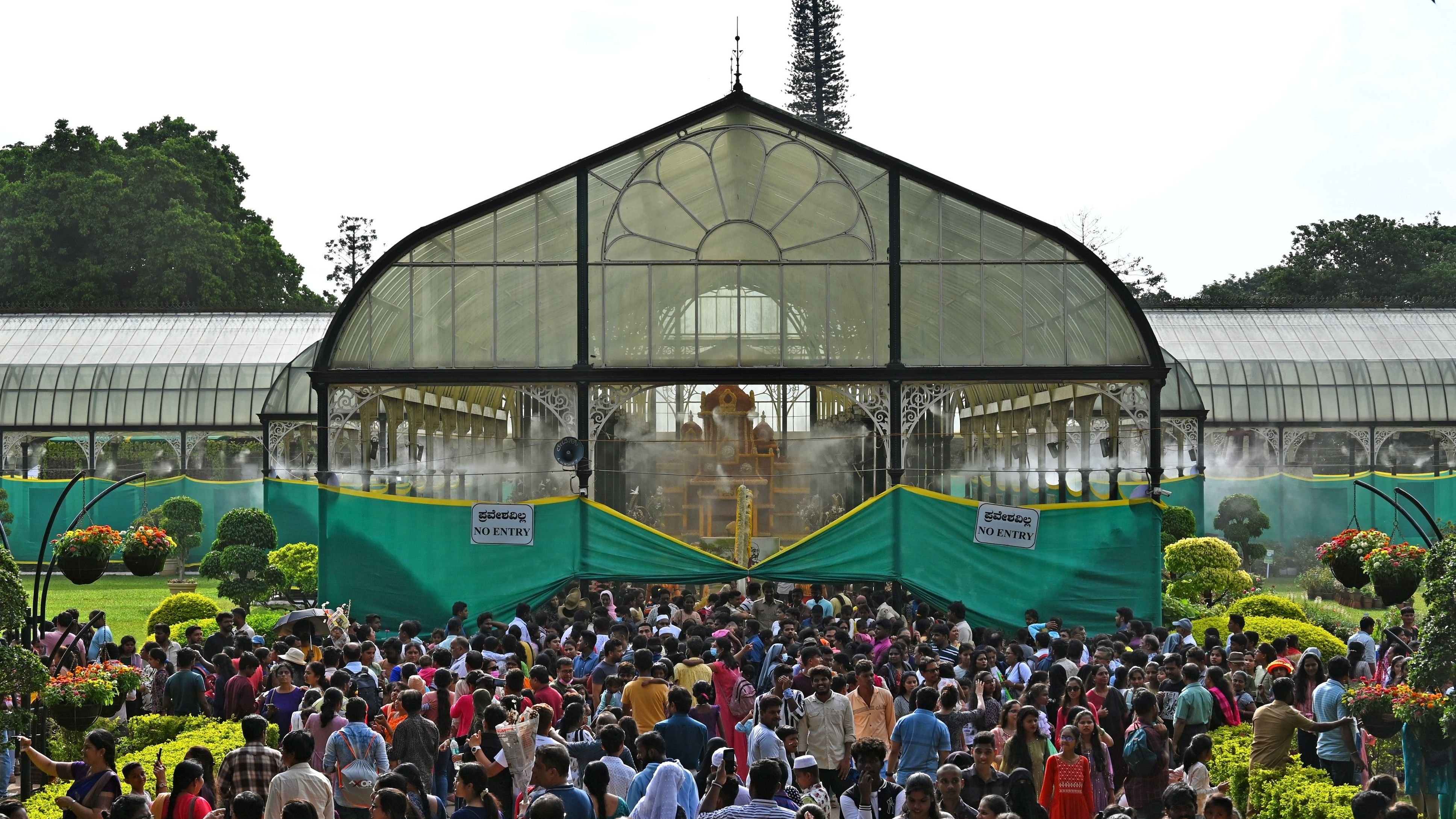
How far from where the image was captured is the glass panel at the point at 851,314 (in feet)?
76.0

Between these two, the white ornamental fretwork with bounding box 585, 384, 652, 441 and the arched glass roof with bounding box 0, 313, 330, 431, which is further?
the arched glass roof with bounding box 0, 313, 330, 431

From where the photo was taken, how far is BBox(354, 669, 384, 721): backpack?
12570mm

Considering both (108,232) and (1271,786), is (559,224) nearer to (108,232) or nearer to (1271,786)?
(1271,786)

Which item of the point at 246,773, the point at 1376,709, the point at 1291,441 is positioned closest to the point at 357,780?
the point at 246,773

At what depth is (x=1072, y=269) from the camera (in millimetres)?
22906

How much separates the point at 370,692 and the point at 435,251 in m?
11.2

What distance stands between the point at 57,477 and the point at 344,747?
96.6 ft

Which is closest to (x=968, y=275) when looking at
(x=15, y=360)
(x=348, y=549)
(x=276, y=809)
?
(x=348, y=549)

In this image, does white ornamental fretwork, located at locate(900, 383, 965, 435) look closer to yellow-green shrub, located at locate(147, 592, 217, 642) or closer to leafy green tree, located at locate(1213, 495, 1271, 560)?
yellow-green shrub, located at locate(147, 592, 217, 642)

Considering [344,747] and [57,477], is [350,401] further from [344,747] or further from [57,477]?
[57,477]

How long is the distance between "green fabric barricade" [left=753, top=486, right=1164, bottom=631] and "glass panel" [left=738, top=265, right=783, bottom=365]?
126 inches

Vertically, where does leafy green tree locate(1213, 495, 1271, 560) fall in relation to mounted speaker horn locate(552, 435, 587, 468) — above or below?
below

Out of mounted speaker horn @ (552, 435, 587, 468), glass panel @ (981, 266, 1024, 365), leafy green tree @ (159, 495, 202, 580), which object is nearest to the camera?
mounted speaker horn @ (552, 435, 587, 468)

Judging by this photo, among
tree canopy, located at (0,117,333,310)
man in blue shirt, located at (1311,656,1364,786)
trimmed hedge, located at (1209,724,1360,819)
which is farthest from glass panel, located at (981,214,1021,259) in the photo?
tree canopy, located at (0,117,333,310)
